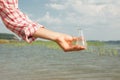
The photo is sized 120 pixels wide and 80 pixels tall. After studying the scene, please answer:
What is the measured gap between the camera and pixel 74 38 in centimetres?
171

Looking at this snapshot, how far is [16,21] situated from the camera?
1.66 meters

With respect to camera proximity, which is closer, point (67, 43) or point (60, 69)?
point (67, 43)

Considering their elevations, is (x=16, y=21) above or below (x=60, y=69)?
above

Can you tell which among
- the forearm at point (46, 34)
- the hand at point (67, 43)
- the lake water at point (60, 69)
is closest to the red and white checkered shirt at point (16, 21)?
the forearm at point (46, 34)

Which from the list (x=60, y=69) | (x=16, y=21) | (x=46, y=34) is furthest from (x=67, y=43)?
(x=60, y=69)

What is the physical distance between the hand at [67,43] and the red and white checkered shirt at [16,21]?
128 mm

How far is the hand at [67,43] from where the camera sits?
1.66 meters

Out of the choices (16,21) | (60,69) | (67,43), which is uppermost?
(16,21)

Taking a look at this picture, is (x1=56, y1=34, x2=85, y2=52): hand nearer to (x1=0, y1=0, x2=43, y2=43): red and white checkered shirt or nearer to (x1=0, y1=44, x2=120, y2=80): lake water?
(x1=0, y1=0, x2=43, y2=43): red and white checkered shirt

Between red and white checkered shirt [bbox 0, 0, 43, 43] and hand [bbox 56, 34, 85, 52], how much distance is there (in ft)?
0.42

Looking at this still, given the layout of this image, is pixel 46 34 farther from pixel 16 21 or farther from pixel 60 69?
pixel 60 69

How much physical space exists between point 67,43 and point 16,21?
269mm

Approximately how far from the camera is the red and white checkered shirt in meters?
1.66

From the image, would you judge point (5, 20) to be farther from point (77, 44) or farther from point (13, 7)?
point (77, 44)
